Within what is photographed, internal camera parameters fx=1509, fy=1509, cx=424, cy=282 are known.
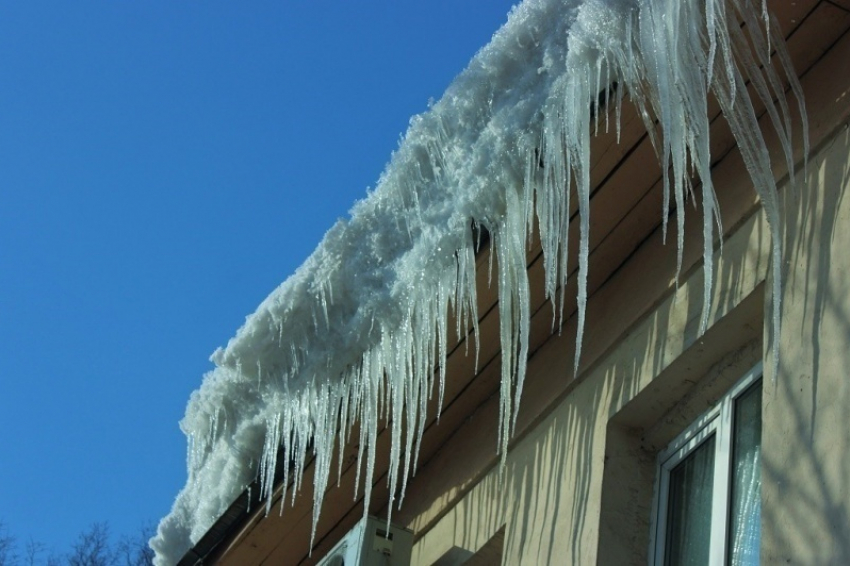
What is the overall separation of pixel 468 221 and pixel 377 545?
3.72 feet

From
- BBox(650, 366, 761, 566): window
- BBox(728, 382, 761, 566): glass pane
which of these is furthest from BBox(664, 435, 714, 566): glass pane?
BBox(728, 382, 761, 566): glass pane

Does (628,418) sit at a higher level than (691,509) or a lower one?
higher

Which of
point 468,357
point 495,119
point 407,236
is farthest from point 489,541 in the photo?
point 495,119

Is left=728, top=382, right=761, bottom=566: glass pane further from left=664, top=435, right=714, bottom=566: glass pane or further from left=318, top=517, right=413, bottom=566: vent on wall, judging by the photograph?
left=318, top=517, right=413, bottom=566: vent on wall

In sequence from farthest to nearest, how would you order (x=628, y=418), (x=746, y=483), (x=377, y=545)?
(x=377, y=545), (x=628, y=418), (x=746, y=483)

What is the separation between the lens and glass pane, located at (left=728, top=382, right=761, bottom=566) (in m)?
3.20

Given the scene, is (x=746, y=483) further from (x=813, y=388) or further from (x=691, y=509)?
(x=813, y=388)

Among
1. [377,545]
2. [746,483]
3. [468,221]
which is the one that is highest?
[468,221]

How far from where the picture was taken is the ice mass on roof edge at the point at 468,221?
3186 millimetres

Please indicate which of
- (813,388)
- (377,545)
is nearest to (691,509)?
(813,388)

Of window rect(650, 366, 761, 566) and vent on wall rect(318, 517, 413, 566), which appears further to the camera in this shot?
vent on wall rect(318, 517, 413, 566)

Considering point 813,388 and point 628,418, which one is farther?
point 628,418

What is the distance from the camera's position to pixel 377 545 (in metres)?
4.38

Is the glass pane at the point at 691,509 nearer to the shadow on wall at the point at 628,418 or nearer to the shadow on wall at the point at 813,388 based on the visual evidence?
the shadow on wall at the point at 628,418
